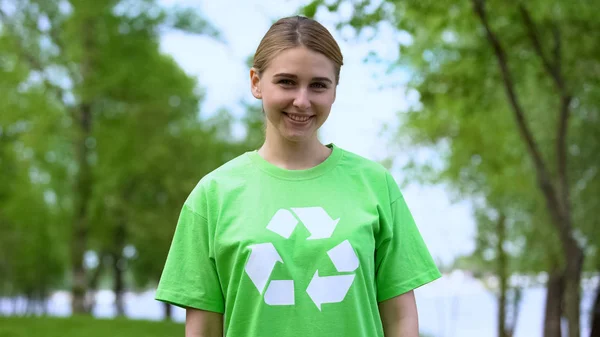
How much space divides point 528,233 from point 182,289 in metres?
17.6

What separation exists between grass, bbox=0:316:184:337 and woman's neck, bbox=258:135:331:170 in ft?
36.6

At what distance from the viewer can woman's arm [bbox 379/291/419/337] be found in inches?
80.9

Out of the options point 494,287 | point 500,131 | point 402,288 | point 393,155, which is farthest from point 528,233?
point 402,288

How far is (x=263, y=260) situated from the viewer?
1.92m

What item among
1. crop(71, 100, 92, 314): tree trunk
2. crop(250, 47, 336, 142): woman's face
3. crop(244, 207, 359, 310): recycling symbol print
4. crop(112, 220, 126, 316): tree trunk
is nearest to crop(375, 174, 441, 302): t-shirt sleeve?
crop(244, 207, 359, 310): recycling symbol print

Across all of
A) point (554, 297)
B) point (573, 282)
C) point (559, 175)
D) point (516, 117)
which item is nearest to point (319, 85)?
point (516, 117)

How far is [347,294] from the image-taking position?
1935mm

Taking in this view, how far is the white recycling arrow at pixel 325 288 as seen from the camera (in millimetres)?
1919

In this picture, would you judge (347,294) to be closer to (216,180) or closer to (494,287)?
(216,180)

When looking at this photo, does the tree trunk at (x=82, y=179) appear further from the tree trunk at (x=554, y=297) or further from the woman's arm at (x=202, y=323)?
the woman's arm at (x=202, y=323)

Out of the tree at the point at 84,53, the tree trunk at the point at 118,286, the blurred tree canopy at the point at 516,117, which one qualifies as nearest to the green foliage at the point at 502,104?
the blurred tree canopy at the point at 516,117

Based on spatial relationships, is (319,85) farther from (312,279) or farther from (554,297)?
(554,297)

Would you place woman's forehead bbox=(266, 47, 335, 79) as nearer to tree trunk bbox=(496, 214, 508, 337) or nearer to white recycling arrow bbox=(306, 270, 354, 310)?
white recycling arrow bbox=(306, 270, 354, 310)

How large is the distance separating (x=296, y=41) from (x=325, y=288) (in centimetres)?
65
